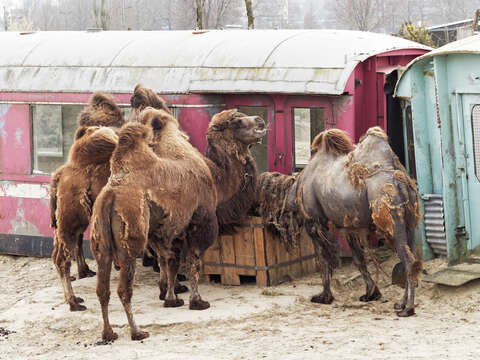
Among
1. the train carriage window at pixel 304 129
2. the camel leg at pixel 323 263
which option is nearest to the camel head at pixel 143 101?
the train carriage window at pixel 304 129

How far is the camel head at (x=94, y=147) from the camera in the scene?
31.8 feet

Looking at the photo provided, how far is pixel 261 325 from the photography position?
29.1 ft

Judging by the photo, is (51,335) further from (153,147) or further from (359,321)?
(359,321)

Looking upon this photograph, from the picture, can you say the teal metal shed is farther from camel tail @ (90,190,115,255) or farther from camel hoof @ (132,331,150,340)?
camel tail @ (90,190,115,255)

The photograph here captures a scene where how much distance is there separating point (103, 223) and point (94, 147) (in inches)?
60.7

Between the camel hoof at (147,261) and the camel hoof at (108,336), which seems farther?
the camel hoof at (147,261)

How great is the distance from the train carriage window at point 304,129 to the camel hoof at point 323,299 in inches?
90.4

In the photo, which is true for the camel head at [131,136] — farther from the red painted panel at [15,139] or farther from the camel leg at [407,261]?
the red painted panel at [15,139]

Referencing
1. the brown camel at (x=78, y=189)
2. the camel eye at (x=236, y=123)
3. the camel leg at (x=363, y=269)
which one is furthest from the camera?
the camel eye at (x=236, y=123)

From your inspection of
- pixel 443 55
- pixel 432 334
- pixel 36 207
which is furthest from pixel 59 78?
pixel 432 334

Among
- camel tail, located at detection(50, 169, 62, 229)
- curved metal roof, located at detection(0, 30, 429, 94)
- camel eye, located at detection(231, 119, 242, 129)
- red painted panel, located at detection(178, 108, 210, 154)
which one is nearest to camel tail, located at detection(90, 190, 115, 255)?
camel tail, located at detection(50, 169, 62, 229)

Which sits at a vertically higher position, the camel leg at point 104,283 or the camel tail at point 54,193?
the camel tail at point 54,193

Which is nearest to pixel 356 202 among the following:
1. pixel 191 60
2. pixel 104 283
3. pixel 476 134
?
pixel 476 134

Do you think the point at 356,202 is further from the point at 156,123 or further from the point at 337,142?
the point at 156,123
